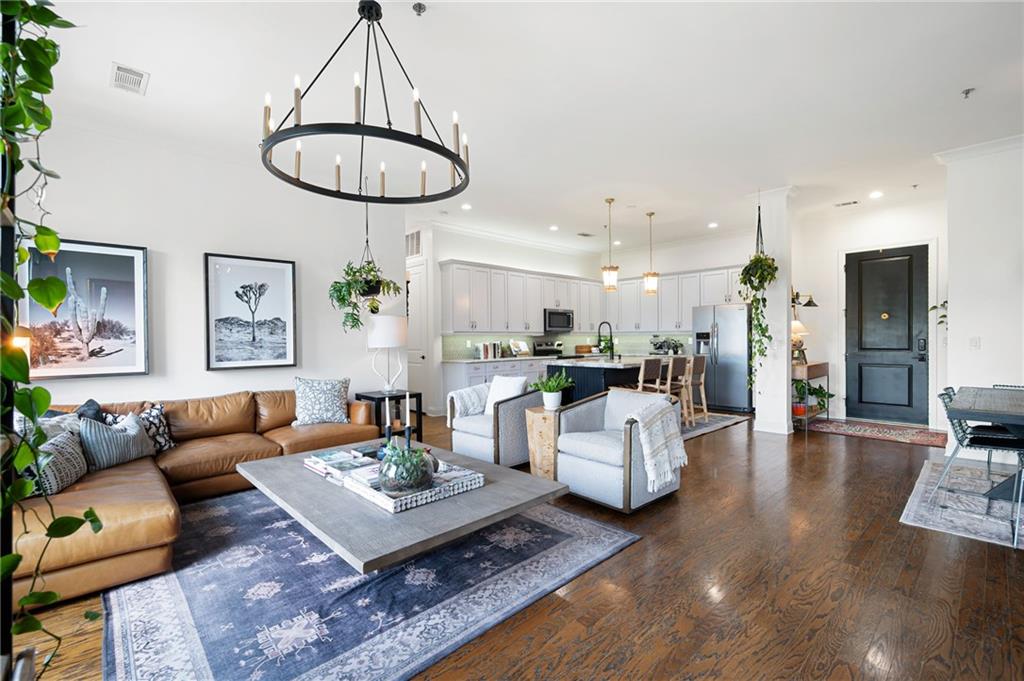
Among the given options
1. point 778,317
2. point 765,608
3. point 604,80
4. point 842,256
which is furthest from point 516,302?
point 765,608

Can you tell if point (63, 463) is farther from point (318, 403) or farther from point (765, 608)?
point (765, 608)

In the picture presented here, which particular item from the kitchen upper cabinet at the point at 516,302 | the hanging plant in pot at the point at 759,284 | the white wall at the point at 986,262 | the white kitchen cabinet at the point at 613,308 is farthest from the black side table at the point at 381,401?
the white kitchen cabinet at the point at 613,308

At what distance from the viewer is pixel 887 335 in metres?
6.36

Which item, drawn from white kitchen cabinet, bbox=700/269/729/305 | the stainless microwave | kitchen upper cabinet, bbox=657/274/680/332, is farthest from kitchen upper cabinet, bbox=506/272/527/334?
white kitchen cabinet, bbox=700/269/729/305

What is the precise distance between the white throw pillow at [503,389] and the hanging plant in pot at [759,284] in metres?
3.17

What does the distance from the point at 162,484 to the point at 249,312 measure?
6.71 ft

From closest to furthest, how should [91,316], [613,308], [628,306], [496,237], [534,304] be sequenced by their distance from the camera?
1. [91,316]
2. [496,237]
3. [534,304]
4. [628,306]
5. [613,308]

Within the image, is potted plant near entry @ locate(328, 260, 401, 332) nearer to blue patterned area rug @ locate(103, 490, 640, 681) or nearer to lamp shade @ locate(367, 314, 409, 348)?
lamp shade @ locate(367, 314, 409, 348)

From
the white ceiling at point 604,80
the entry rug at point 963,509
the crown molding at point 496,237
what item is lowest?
the entry rug at point 963,509

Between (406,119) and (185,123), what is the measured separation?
169 cm

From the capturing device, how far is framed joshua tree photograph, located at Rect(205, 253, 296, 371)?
168 inches

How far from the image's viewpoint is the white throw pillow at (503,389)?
4391mm

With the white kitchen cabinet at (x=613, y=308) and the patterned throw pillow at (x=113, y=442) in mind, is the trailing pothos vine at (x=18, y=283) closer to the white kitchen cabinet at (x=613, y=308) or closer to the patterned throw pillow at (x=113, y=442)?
the patterned throw pillow at (x=113, y=442)

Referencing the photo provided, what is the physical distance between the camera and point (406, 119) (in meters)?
3.73
